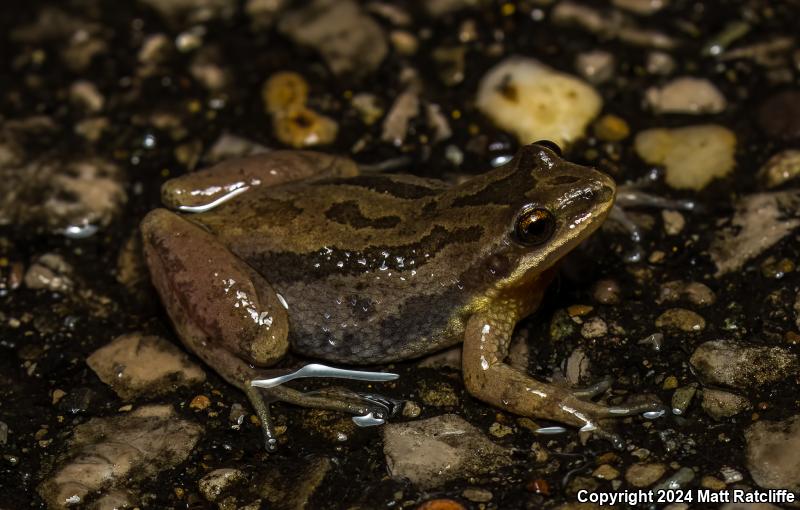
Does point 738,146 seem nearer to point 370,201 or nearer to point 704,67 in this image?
point 704,67

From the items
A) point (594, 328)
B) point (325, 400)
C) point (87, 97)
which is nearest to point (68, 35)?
point (87, 97)

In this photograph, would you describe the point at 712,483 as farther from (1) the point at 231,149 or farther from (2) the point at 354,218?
(1) the point at 231,149

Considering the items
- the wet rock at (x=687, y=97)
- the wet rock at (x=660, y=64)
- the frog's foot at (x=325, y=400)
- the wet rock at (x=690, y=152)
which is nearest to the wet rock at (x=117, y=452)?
the frog's foot at (x=325, y=400)

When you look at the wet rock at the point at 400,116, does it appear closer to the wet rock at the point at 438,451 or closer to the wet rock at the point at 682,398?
the wet rock at the point at 438,451

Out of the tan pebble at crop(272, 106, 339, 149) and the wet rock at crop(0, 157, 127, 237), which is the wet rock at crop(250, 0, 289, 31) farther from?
the wet rock at crop(0, 157, 127, 237)

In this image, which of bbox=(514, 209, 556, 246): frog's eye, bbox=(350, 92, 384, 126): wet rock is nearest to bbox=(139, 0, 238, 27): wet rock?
bbox=(350, 92, 384, 126): wet rock

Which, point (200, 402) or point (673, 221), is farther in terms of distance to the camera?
point (673, 221)
